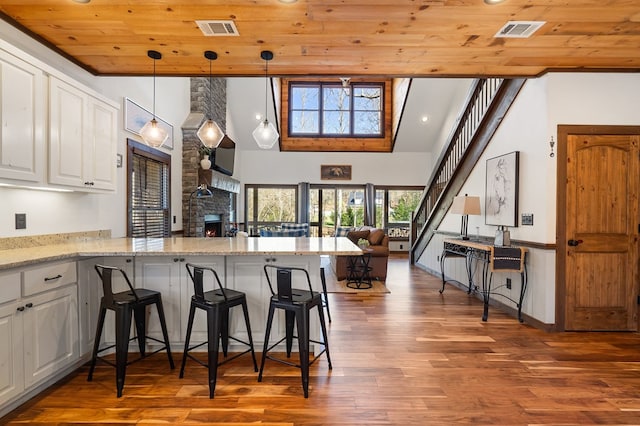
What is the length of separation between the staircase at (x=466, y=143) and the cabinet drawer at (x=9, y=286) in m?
4.97

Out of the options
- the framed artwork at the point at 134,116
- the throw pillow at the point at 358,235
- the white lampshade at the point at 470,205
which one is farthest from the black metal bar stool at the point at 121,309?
the throw pillow at the point at 358,235

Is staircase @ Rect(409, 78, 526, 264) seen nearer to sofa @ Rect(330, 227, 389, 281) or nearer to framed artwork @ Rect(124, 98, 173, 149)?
sofa @ Rect(330, 227, 389, 281)

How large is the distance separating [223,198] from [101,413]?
545 centimetres

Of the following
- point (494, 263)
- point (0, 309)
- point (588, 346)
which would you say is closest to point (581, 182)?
point (494, 263)

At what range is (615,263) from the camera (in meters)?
3.51

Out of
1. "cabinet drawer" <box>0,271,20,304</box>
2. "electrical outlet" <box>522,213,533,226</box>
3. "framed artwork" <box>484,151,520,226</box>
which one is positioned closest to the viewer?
"cabinet drawer" <box>0,271,20,304</box>

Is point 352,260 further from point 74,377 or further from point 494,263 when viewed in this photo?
point 74,377

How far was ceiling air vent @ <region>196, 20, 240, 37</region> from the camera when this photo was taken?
2568mm

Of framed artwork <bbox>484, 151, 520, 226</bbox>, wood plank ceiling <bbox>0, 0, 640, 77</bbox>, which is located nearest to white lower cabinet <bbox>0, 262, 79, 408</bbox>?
wood plank ceiling <bbox>0, 0, 640, 77</bbox>

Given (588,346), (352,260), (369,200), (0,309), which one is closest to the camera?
(0,309)

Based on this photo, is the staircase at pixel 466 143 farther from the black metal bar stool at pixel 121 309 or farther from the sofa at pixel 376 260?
the black metal bar stool at pixel 121 309

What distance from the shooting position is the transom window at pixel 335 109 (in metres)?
9.59

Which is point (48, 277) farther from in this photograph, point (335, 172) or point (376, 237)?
point (335, 172)

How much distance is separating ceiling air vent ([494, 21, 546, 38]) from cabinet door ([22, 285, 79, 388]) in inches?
153
